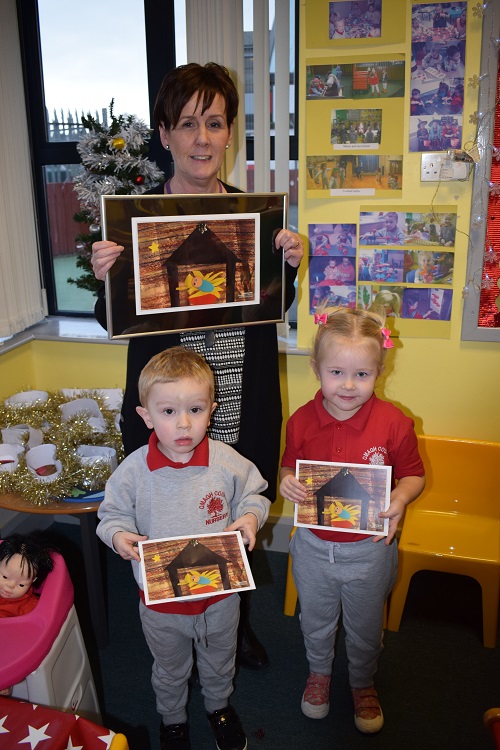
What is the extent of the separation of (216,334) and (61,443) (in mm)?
904

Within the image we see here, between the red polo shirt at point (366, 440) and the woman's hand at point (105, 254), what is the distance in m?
0.74

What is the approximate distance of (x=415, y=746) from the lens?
7.06 ft

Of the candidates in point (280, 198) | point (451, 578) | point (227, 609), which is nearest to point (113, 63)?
point (280, 198)

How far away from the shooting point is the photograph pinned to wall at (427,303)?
9.09ft

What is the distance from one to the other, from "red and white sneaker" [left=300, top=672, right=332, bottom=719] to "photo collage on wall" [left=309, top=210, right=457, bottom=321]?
1433 millimetres

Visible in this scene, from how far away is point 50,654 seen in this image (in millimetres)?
1874

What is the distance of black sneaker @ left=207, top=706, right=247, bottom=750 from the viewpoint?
2119 mm

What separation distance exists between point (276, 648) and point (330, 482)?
1.02 m

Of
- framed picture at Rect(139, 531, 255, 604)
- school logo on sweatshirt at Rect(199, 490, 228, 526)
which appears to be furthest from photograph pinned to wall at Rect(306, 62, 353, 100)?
framed picture at Rect(139, 531, 255, 604)

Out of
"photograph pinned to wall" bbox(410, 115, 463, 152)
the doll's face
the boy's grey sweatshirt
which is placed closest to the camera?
the boy's grey sweatshirt

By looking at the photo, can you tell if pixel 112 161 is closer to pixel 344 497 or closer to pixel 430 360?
pixel 430 360

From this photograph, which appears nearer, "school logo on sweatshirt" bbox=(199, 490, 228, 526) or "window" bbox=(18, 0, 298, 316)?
"school logo on sweatshirt" bbox=(199, 490, 228, 526)

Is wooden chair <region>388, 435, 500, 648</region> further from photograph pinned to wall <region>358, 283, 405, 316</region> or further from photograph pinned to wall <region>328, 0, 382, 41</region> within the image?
photograph pinned to wall <region>328, 0, 382, 41</region>

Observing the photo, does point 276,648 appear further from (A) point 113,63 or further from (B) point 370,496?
(A) point 113,63
